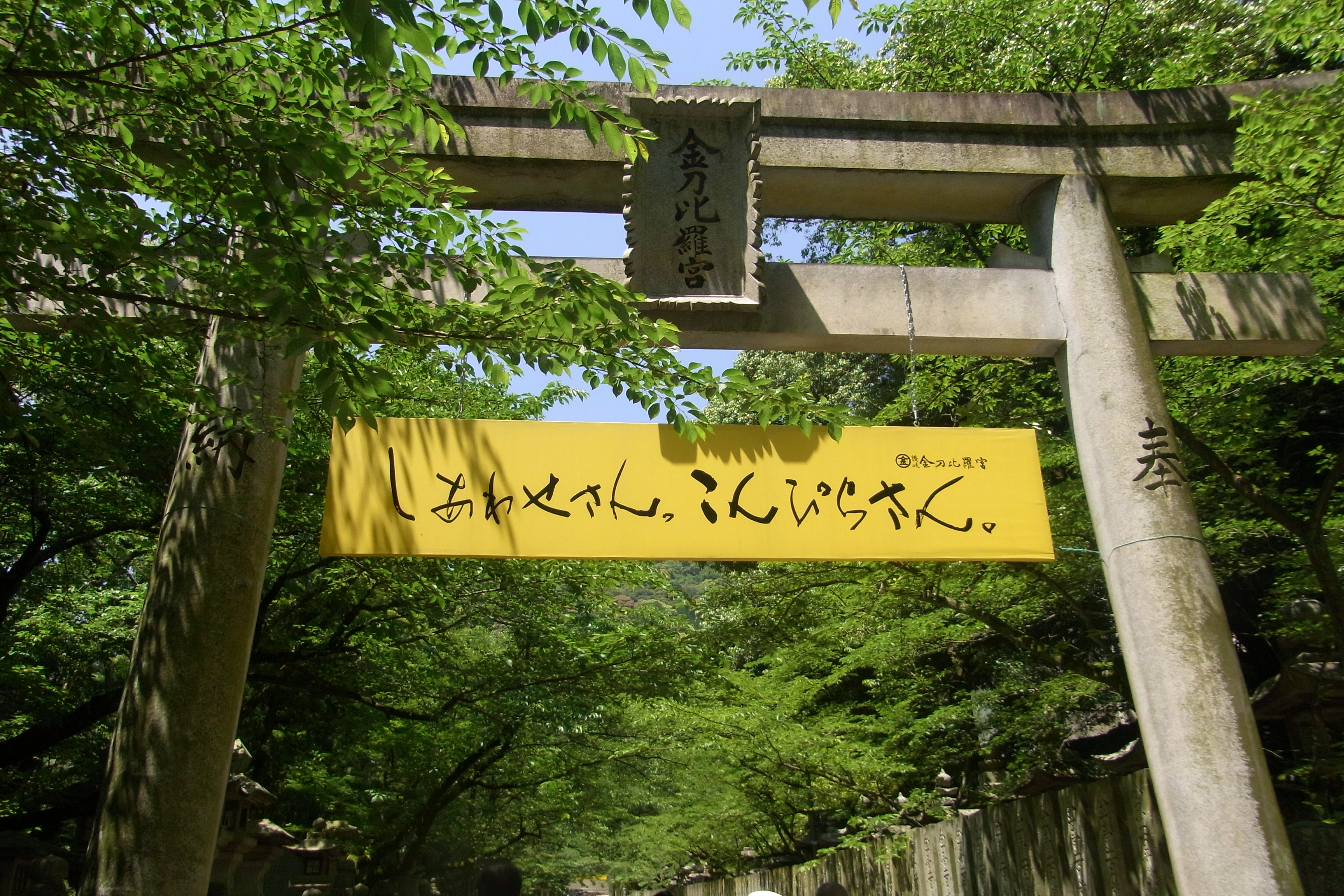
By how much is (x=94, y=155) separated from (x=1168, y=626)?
6264mm

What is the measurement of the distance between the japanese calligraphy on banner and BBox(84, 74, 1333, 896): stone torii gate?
54 centimetres

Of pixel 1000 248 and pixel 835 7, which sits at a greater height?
pixel 1000 248

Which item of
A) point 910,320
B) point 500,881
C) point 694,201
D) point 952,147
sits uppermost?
point 952,147

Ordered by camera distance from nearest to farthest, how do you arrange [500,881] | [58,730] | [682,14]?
[682,14] → [500,881] → [58,730]

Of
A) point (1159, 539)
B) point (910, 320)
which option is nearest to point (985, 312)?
point (910, 320)

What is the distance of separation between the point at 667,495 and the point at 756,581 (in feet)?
16.9

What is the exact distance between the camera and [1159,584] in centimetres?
543

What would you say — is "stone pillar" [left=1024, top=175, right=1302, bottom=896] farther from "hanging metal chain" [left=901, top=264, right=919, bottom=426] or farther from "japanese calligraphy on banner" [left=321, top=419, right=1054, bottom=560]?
"hanging metal chain" [left=901, top=264, right=919, bottom=426]

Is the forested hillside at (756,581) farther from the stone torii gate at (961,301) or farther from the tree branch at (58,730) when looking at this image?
the stone torii gate at (961,301)

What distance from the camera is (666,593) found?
1418 cm

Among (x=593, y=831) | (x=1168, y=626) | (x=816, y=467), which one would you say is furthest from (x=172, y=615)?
(x=593, y=831)

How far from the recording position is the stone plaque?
619cm

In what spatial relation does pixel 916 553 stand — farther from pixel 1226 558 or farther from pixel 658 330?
pixel 1226 558

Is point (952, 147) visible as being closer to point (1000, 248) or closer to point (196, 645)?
point (1000, 248)
